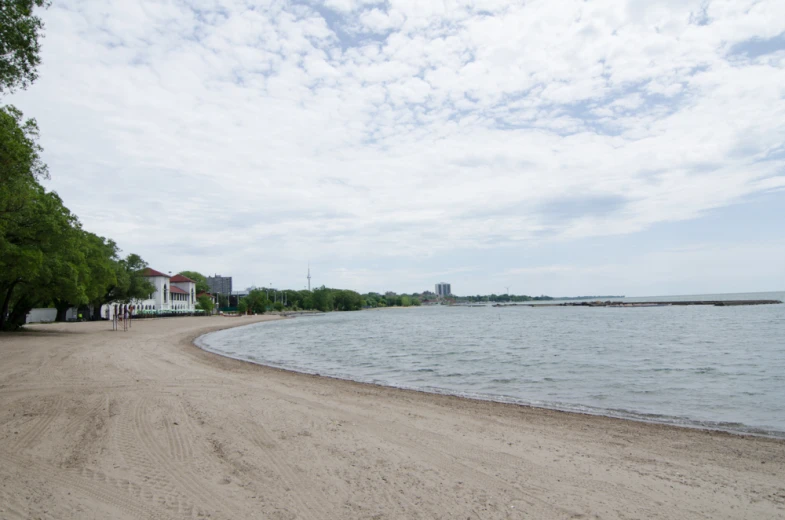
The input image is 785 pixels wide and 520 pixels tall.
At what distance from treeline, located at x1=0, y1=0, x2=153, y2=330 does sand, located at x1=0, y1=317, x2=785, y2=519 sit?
22.7ft

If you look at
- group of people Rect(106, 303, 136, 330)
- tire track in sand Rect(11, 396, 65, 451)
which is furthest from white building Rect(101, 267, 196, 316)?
tire track in sand Rect(11, 396, 65, 451)

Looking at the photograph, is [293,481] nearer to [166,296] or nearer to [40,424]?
[40,424]

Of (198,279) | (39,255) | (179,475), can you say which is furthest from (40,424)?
(198,279)

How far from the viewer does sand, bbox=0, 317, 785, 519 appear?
535 centimetres

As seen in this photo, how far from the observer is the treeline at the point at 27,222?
988 centimetres

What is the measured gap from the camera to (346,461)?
6.88 m

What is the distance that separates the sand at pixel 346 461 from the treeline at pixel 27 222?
6.92 meters

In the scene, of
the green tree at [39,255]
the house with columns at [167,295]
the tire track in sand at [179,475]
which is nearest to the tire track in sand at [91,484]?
the tire track in sand at [179,475]

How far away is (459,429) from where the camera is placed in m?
9.24

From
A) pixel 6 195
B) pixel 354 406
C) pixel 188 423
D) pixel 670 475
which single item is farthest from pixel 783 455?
pixel 6 195

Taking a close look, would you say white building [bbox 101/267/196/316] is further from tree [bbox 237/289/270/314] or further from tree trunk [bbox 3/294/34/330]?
tree trunk [bbox 3/294/34/330]

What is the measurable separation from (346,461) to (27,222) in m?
27.5

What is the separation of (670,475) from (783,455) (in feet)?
9.68

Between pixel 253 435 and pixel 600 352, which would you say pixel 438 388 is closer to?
pixel 253 435
